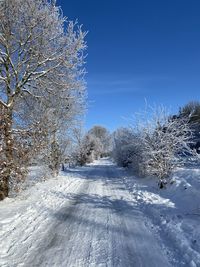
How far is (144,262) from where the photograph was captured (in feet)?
19.4

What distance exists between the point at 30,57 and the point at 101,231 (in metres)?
8.46

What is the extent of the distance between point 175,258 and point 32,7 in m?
11.4

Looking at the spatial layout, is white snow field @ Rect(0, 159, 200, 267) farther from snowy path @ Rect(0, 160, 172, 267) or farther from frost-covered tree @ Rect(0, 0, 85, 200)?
frost-covered tree @ Rect(0, 0, 85, 200)

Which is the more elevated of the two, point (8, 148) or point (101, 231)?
point (8, 148)

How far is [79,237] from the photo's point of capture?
7590 millimetres

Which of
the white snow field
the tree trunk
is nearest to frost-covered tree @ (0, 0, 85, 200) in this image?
the tree trunk

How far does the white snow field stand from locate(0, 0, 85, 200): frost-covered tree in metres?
2.80

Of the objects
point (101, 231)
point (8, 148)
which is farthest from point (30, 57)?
point (101, 231)

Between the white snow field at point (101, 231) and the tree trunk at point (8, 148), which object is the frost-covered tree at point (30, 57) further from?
the white snow field at point (101, 231)

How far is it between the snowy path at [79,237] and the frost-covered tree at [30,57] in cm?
298

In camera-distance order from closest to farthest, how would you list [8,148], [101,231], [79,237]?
[79,237], [101,231], [8,148]

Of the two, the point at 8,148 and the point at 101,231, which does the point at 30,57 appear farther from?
the point at 101,231

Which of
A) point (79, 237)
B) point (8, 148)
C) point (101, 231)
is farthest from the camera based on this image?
point (8, 148)

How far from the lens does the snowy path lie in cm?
604
